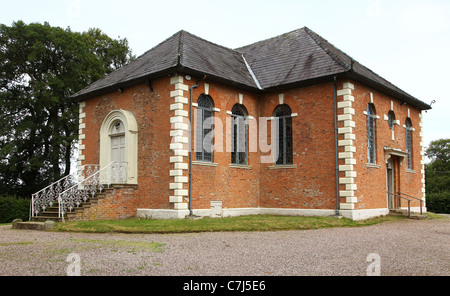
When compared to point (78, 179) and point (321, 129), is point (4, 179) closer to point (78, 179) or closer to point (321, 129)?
point (78, 179)

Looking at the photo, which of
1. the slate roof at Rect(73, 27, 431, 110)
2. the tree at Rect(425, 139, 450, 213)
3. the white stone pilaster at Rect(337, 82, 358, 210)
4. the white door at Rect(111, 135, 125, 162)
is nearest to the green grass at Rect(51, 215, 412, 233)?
the white stone pilaster at Rect(337, 82, 358, 210)

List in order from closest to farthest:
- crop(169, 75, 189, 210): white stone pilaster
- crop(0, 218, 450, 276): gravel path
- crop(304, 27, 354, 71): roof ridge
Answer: crop(0, 218, 450, 276): gravel path → crop(169, 75, 189, 210): white stone pilaster → crop(304, 27, 354, 71): roof ridge

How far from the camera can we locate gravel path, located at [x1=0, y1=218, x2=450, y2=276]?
734 cm

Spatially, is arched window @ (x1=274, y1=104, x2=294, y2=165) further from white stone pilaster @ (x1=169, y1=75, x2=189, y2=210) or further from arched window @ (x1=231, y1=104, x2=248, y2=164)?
white stone pilaster @ (x1=169, y1=75, x2=189, y2=210)

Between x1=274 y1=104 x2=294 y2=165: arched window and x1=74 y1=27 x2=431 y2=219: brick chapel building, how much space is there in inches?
2.0

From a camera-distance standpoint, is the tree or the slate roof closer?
the slate roof

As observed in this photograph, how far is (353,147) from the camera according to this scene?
1748cm

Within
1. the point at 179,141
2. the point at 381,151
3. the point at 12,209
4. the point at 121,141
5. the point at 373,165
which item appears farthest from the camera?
the point at 12,209

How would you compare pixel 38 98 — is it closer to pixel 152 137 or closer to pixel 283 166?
pixel 152 137

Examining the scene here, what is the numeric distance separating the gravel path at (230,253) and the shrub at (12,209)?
35.2 ft

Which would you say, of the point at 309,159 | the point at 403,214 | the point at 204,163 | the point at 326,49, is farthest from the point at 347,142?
the point at 204,163

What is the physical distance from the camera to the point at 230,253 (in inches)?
360

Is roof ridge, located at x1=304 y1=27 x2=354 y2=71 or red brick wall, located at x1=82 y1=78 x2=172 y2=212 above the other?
roof ridge, located at x1=304 y1=27 x2=354 y2=71

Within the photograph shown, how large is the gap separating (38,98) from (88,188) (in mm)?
16283
